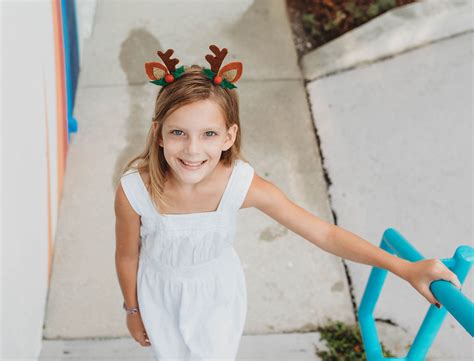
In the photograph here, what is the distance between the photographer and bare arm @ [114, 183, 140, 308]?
6.95 ft

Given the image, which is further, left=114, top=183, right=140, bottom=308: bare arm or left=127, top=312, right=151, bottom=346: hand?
left=127, top=312, right=151, bottom=346: hand

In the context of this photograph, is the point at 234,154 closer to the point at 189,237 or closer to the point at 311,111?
the point at 189,237

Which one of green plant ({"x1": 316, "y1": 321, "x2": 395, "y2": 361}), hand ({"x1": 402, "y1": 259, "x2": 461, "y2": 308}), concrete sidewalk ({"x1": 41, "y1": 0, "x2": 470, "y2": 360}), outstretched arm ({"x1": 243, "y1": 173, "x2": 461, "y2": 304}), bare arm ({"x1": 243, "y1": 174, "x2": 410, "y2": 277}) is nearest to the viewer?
hand ({"x1": 402, "y1": 259, "x2": 461, "y2": 308})

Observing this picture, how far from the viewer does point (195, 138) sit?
1.91 meters

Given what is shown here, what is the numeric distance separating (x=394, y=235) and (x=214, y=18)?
2997 mm

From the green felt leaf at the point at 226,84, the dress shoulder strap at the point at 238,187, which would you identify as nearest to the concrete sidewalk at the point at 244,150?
the dress shoulder strap at the point at 238,187

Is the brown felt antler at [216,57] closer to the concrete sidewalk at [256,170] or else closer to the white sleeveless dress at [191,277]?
the white sleeveless dress at [191,277]

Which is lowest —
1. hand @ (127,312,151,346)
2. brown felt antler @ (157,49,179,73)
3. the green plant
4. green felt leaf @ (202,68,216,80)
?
the green plant

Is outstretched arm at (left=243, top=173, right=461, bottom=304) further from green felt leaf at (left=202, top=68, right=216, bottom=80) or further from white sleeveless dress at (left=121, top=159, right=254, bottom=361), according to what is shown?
green felt leaf at (left=202, top=68, right=216, bottom=80)

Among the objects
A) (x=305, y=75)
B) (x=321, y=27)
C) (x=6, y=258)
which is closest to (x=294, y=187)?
(x=305, y=75)

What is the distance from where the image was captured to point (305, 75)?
4.42m

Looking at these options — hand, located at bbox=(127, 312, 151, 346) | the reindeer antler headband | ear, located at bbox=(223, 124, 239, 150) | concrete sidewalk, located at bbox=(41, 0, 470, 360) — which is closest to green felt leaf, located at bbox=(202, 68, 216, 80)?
the reindeer antler headband

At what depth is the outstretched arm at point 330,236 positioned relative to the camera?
6.32 ft

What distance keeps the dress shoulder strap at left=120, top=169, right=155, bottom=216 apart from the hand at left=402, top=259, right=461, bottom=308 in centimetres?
77
